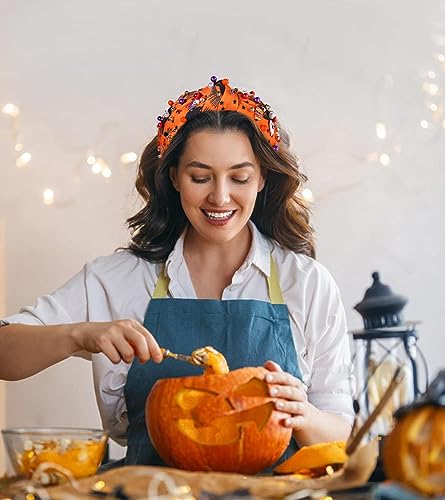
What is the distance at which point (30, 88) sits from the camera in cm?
229

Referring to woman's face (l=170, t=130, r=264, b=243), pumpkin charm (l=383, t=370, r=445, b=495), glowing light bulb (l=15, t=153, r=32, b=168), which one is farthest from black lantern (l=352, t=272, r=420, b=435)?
glowing light bulb (l=15, t=153, r=32, b=168)

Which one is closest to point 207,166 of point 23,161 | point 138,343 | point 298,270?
point 298,270

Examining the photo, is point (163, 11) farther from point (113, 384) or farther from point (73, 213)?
point (113, 384)

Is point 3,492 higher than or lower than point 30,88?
lower

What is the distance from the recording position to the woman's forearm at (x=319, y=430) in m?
1.35

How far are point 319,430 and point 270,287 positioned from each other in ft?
1.19

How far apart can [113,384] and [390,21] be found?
4.16 feet

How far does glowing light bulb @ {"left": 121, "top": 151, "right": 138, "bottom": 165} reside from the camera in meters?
2.29

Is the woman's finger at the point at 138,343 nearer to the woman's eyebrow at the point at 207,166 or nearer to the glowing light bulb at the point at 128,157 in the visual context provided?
the woman's eyebrow at the point at 207,166

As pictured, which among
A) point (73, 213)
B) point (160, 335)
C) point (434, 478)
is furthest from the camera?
point (73, 213)

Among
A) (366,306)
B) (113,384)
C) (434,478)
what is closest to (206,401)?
(366,306)

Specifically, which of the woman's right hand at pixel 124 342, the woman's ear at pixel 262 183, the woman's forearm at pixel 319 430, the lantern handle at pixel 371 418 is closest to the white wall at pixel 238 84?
the woman's ear at pixel 262 183

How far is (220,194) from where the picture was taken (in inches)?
61.1

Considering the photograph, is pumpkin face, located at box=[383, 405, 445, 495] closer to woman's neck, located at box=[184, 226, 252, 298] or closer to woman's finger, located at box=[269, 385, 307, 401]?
woman's finger, located at box=[269, 385, 307, 401]
